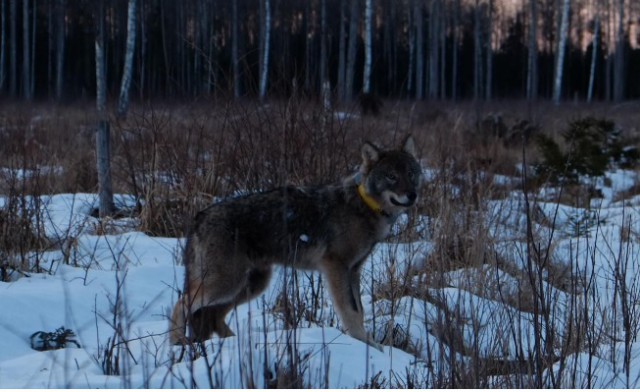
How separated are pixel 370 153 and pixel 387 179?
22 centimetres

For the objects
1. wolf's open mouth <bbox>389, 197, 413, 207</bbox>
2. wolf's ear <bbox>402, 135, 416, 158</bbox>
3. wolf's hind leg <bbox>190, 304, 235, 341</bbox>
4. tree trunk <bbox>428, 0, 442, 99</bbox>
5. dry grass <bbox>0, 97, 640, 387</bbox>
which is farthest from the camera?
tree trunk <bbox>428, 0, 442, 99</bbox>

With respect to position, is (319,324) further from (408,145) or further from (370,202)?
(408,145)

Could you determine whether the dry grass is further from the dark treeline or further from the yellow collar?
the dark treeline

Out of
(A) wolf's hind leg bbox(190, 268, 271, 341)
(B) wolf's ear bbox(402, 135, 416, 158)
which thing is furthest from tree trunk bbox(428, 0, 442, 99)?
(A) wolf's hind leg bbox(190, 268, 271, 341)

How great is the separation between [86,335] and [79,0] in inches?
1457

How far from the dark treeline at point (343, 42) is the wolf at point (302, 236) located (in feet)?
86.9

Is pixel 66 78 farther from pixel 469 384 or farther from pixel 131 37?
pixel 469 384

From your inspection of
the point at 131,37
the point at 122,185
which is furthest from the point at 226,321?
the point at 131,37

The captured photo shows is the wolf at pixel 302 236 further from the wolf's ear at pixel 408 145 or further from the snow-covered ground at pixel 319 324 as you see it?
the snow-covered ground at pixel 319 324

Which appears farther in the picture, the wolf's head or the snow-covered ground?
the wolf's head

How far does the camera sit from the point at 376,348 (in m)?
4.51

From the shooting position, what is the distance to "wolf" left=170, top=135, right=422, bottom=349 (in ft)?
15.2

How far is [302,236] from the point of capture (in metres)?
5.00

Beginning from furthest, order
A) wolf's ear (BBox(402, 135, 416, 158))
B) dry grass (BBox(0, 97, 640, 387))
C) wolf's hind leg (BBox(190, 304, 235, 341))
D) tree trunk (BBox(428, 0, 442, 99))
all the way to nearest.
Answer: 1. tree trunk (BBox(428, 0, 442, 99))
2. dry grass (BBox(0, 97, 640, 387))
3. wolf's ear (BBox(402, 135, 416, 158))
4. wolf's hind leg (BBox(190, 304, 235, 341))
